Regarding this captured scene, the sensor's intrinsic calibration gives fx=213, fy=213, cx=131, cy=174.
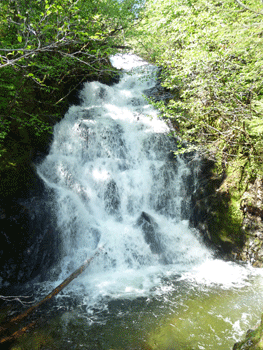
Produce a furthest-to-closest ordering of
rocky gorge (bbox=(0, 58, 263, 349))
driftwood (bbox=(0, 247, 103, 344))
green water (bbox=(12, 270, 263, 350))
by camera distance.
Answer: rocky gorge (bbox=(0, 58, 263, 349)), driftwood (bbox=(0, 247, 103, 344)), green water (bbox=(12, 270, 263, 350))

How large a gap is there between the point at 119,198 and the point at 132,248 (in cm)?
224

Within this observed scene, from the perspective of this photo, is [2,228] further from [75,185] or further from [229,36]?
[229,36]

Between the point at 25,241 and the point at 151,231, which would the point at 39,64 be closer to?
the point at 25,241

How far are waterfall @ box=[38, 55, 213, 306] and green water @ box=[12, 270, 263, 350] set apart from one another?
795mm

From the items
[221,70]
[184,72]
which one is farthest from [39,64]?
[221,70]

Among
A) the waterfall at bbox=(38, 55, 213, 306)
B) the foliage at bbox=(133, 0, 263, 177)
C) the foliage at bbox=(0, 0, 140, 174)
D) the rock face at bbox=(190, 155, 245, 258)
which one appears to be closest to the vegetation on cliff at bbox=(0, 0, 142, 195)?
the foliage at bbox=(0, 0, 140, 174)

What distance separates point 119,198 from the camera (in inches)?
363

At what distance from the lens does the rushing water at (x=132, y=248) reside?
15.8ft

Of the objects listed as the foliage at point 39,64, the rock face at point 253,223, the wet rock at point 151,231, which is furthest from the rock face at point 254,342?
the foliage at point 39,64

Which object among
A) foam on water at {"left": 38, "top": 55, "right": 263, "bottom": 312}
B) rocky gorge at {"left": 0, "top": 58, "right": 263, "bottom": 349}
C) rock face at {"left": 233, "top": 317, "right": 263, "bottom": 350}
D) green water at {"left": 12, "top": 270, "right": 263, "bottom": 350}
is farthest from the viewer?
foam on water at {"left": 38, "top": 55, "right": 263, "bottom": 312}

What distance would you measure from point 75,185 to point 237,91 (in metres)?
6.85

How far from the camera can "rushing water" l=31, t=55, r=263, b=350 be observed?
481 cm

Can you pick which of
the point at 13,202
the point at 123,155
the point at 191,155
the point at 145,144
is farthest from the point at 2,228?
the point at 191,155

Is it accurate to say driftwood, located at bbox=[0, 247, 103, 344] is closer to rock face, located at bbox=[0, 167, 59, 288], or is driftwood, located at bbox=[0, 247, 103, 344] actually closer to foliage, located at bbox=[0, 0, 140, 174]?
rock face, located at bbox=[0, 167, 59, 288]
